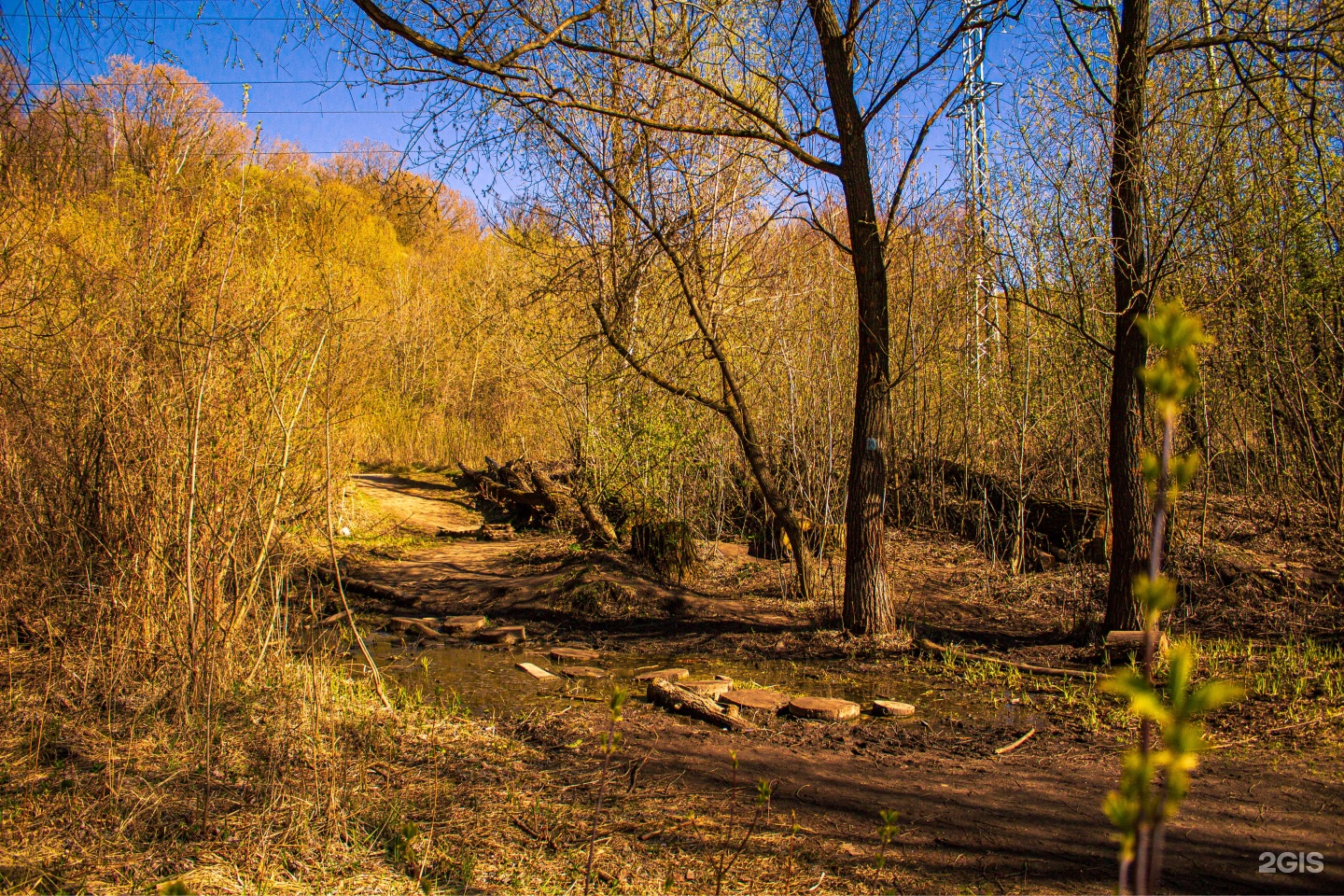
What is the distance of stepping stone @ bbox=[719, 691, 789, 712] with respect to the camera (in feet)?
18.0

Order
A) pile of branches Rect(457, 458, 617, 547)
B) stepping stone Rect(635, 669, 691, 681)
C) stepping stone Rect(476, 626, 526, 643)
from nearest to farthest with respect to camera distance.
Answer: stepping stone Rect(635, 669, 691, 681)
stepping stone Rect(476, 626, 526, 643)
pile of branches Rect(457, 458, 617, 547)

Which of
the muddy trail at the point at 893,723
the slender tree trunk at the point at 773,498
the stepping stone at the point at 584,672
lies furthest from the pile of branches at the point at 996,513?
the stepping stone at the point at 584,672

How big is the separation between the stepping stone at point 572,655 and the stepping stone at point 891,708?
252cm

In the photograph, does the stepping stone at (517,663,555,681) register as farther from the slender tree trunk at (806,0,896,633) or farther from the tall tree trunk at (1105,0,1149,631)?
the tall tree trunk at (1105,0,1149,631)

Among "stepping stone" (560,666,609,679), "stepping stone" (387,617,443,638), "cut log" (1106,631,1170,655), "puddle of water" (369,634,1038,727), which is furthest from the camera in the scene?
"stepping stone" (387,617,443,638)

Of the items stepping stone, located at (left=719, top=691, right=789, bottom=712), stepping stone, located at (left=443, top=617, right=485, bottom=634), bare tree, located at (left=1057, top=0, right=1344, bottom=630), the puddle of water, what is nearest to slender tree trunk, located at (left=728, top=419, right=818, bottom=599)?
the puddle of water

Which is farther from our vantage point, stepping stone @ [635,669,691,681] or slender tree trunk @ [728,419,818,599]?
slender tree trunk @ [728,419,818,599]

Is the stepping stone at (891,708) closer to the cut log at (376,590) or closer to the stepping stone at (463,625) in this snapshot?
the stepping stone at (463,625)

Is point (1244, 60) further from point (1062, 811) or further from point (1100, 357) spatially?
point (1062, 811)

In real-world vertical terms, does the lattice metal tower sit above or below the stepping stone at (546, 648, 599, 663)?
above

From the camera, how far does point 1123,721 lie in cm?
502

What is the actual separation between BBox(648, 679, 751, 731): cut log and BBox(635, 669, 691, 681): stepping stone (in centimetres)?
34

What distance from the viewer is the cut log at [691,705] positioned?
5.12 meters

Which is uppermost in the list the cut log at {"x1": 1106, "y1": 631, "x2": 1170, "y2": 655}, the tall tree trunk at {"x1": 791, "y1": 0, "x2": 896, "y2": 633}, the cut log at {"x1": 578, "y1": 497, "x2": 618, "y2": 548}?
the tall tree trunk at {"x1": 791, "y1": 0, "x2": 896, "y2": 633}
